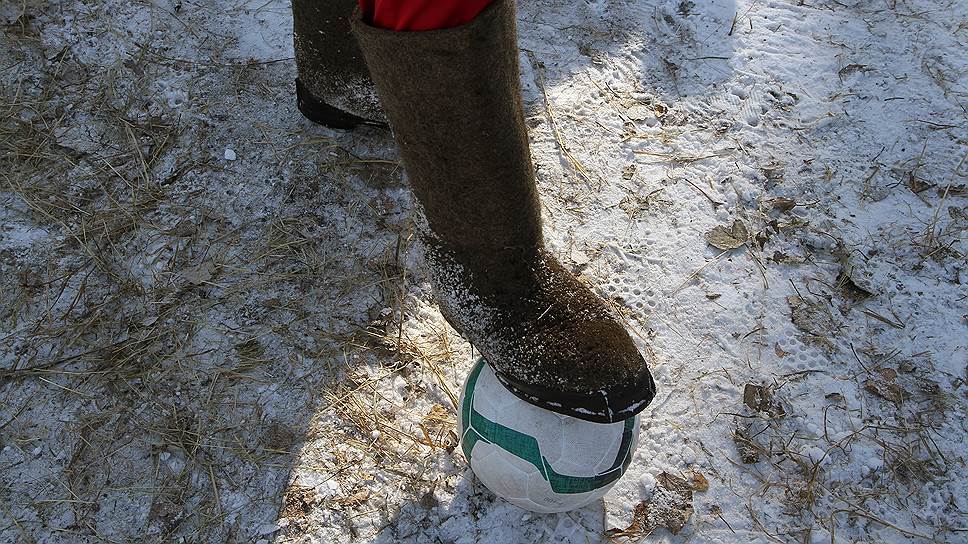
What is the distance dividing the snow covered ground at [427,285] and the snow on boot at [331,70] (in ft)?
0.37

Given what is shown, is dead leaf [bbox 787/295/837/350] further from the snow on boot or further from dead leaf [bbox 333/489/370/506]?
the snow on boot

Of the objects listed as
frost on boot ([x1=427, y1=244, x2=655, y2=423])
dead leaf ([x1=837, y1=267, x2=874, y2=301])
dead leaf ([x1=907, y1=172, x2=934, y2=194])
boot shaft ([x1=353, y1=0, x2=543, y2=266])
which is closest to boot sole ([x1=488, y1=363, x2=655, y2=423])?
frost on boot ([x1=427, y1=244, x2=655, y2=423])

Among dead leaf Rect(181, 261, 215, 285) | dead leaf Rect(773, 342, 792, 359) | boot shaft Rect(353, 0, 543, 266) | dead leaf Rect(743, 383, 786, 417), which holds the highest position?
boot shaft Rect(353, 0, 543, 266)

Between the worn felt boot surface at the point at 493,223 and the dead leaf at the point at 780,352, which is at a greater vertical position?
the worn felt boot surface at the point at 493,223

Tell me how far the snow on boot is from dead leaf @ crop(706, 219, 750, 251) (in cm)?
112

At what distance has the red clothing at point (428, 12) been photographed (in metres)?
1.20

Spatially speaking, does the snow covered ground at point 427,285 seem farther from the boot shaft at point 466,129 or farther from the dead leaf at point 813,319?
the boot shaft at point 466,129

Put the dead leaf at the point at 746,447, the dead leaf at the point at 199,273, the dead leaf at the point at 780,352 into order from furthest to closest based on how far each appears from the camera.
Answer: the dead leaf at the point at 199,273, the dead leaf at the point at 780,352, the dead leaf at the point at 746,447

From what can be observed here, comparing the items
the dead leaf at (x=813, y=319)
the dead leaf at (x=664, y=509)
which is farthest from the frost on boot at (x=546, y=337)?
the dead leaf at (x=813, y=319)

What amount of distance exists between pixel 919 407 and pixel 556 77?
1.59 m

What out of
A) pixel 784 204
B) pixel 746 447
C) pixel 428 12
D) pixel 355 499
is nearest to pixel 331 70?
pixel 428 12

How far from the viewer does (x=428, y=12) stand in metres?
1.21

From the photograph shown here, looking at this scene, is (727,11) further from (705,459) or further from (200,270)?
(200,270)

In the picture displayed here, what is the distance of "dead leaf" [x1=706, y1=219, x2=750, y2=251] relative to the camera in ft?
7.40
